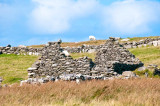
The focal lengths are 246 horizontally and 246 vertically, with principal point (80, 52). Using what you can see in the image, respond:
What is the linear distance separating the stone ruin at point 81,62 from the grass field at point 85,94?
375 inches

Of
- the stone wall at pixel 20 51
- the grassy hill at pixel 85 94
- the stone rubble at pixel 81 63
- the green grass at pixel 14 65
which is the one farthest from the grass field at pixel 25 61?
the grassy hill at pixel 85 94

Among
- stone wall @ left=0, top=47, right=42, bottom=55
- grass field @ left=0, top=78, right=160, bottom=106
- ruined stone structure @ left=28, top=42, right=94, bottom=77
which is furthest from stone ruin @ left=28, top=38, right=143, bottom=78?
stone wall @ left=0, top=47, right=42, bottom=55

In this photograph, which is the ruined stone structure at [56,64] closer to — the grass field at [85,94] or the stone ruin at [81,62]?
the stone ruin at [81,62]

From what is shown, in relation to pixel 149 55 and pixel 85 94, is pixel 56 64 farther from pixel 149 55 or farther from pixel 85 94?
pixel 149 55

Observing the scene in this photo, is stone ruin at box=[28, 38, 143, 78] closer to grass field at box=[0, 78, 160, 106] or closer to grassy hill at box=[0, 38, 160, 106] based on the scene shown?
grassy hill at box=[0, 38, 160, 106]

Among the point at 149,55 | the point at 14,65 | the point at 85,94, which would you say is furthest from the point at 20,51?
the point at 85,94

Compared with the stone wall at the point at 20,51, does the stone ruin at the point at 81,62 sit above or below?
below

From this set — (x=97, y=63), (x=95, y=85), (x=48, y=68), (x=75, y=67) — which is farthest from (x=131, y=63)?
(x=95, y=85)

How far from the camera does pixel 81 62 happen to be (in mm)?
22031

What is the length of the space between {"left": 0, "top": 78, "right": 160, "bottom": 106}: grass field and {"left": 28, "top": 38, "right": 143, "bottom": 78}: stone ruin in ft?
31.2

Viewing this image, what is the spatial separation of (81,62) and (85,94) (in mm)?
11468

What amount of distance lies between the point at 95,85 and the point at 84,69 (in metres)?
10.3

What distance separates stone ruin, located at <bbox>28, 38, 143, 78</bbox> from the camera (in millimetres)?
21891

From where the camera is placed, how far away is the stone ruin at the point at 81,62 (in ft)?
71.8
